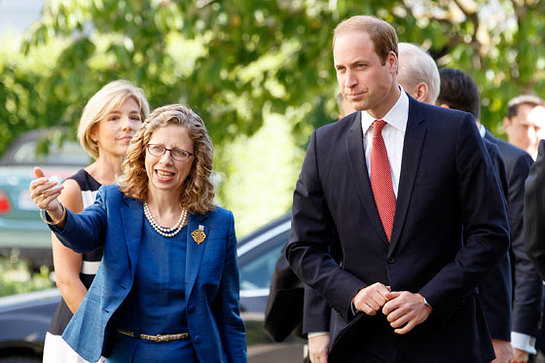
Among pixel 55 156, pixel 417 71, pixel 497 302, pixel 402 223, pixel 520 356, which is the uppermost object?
pixel 417 71

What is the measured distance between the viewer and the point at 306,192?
149 inches

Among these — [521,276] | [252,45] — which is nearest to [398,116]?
[521,276]

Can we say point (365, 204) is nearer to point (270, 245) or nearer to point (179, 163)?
Result: point (179, 163)

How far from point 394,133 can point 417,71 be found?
75 cm

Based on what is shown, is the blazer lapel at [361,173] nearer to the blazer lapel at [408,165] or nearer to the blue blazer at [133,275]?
the blazer lapel at [408,165]

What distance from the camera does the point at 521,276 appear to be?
4.98 metres

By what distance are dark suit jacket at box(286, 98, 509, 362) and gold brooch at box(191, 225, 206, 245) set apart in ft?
1.53

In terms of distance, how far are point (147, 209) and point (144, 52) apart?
213 inches

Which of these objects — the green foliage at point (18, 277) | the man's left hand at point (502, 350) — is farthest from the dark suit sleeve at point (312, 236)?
the green foliage at point (18, 277)

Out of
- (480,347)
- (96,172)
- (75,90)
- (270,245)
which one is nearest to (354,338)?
(480,347)

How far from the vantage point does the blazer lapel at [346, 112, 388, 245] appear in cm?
361

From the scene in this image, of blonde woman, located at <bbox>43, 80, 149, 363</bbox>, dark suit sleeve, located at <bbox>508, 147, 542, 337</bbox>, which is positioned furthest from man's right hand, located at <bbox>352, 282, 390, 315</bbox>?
dark suit sleeve, located at <bbox>508, 147, 542, 337</bbox>

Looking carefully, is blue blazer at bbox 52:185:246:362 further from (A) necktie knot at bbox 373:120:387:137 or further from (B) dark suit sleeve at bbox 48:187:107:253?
(A) necktie knot at bbox 373:120:387:137

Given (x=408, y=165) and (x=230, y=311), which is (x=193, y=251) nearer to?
(x=230, y=311)
